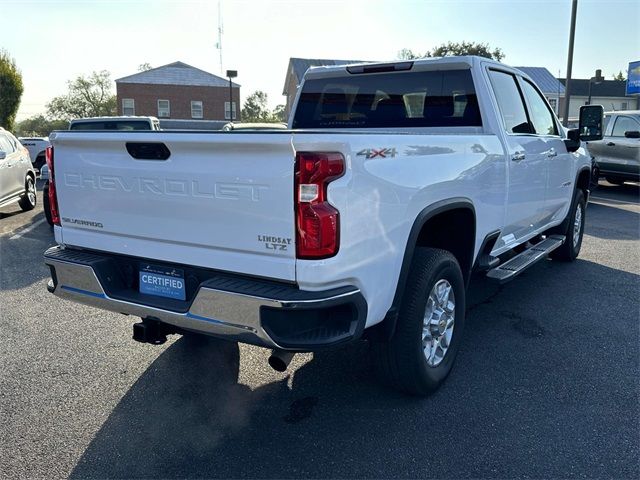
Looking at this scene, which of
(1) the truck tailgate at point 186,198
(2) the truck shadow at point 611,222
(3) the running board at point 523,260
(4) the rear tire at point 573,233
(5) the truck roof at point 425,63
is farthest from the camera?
(2) the truck shadow at point 611,222

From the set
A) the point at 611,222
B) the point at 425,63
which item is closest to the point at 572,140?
the point at 425,63

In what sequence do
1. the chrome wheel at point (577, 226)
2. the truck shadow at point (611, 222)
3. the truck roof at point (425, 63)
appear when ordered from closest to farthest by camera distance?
the truck roof at point (425, 63), the chrome wheel at point (577, 226), the truck shadow at point (611, 222)

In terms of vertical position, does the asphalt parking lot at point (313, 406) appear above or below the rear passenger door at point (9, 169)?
below

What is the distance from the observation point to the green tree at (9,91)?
2836cm

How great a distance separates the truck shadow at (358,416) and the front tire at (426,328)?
178 millimetres

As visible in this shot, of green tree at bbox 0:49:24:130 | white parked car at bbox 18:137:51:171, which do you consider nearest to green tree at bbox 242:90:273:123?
green tree at bbox 0:49:24:130

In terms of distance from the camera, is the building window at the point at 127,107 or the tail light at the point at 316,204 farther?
the building window at the point at 127,107

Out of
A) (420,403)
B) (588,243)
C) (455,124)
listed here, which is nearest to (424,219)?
(420,403)

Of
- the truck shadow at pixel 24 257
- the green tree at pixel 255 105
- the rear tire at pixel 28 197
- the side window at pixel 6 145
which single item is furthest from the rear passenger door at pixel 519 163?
the green tree at pixel 255 105

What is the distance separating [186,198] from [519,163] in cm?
282

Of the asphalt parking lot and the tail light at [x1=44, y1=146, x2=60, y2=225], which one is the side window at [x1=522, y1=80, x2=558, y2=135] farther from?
the tail light at [x1=44, y1=146, x2=60, y2=225]

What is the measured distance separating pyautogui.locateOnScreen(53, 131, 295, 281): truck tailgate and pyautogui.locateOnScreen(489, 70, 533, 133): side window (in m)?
2.61

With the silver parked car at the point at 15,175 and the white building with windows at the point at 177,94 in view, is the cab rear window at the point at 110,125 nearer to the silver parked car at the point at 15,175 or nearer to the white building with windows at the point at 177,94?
the silver parked car at the point at 15,175

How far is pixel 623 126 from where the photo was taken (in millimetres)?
13938
